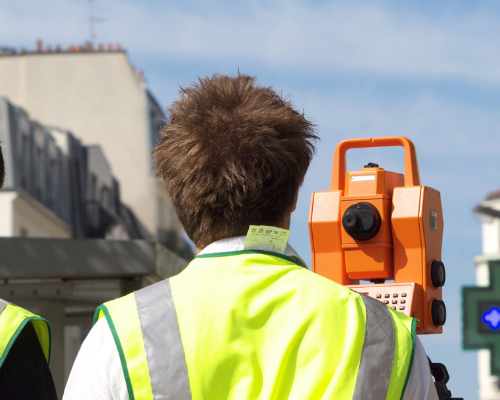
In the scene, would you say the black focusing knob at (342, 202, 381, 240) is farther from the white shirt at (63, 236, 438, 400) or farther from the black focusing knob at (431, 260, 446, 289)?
the white shirt at (63, 236, 438, 400)

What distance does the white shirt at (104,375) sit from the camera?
1.57 metres

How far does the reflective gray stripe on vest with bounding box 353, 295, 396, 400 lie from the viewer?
1.54 m

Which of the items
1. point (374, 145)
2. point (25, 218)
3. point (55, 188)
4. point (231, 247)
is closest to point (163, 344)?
point (231, 247)

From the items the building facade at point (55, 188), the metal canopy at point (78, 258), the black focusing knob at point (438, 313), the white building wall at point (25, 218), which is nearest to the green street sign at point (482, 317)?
the metal canopy at point (78, 258)

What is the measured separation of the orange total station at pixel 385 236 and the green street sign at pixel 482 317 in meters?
5.88

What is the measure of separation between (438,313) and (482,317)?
6144 mm

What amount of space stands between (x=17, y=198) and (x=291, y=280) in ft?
69.0

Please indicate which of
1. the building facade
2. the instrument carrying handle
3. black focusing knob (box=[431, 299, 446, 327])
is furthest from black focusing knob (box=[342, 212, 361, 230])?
the building facade

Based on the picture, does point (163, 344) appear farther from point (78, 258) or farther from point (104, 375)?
point (78, 258)

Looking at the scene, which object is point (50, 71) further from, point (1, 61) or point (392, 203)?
point (392, 203)

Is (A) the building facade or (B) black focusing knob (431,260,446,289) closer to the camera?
(B) black focusing knob (431,260,446,289)

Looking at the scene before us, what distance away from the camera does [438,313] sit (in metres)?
2.39

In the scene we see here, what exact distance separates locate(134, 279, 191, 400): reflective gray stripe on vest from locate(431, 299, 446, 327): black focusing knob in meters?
1.03

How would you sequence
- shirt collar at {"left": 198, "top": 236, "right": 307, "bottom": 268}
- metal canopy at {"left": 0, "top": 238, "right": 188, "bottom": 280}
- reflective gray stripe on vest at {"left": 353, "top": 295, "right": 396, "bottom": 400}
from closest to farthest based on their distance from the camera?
reflective gray stripe on vest at {"left": 353, "top": 295, "right": 396, "bottom": 400}
shirt collar at {"left": 198, "top": 236, "right": 307, "bottom": 268}
metal canopy at {"left": 0, "top": 238, "right": 188, "bottom": 280}
